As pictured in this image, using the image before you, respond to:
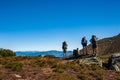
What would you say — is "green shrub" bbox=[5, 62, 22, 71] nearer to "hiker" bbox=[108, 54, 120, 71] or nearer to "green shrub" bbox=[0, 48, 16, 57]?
"green shrub" bbox=[0, 48, 16, 57]

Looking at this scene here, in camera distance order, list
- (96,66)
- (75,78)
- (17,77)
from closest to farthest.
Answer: (17,77), (75,78), (96,66)

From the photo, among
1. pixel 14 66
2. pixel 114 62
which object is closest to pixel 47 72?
pixel 14 66

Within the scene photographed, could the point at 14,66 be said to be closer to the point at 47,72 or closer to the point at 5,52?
the point at 47,72

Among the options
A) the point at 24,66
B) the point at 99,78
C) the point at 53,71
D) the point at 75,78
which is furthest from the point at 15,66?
the point at 99,78

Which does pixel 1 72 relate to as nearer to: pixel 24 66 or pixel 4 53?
pixel 24 66

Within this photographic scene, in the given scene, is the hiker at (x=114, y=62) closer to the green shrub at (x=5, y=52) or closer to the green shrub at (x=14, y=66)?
the green shrub at (x=14, y=66)

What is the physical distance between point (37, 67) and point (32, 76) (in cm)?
464

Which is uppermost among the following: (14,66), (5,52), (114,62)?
(5,52)

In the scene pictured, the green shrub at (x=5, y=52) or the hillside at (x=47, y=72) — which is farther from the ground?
the green shrub at (x=5, y=52)

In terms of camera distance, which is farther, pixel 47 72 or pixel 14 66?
pixel 47 72

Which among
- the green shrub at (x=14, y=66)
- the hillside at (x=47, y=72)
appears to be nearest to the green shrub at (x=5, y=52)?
the hillside at (x=47, y=72)

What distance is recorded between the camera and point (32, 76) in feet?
82.4

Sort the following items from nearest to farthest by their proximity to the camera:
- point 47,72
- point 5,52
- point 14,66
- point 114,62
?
1. point 14,66
2. point 47,72
3. point 114,62
4. point 5,52

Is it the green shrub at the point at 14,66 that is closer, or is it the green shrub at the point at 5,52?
the green shrub at the point at 14,66
